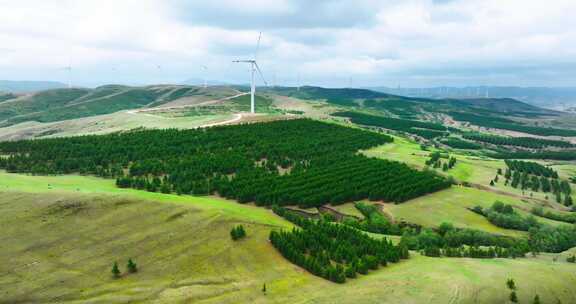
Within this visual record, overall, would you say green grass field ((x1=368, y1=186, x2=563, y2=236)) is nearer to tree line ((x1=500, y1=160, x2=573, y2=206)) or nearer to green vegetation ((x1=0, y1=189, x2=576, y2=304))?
tree line ((x1=500, y1=160, x2=573, y2=206))

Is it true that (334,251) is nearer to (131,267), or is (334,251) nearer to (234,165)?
(131,267)

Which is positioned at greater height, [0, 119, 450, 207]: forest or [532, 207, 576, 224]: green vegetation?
[0, 119, 450, 207]: forest

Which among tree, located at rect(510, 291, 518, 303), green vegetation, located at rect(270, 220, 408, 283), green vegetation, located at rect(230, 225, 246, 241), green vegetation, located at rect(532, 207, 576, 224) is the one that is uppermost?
green vegetation, located at rect(230, 225, 246, 241)

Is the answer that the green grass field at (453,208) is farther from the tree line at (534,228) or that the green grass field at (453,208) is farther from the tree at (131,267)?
the tree at (131,267)

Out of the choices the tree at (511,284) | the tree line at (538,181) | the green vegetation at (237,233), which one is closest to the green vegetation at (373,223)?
the green vegetation at (237,233)

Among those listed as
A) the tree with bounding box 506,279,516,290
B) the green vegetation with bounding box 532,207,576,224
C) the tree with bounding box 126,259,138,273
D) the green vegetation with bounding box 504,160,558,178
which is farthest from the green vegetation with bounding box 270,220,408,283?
the green vegetation with bounding box 504,160,558,178

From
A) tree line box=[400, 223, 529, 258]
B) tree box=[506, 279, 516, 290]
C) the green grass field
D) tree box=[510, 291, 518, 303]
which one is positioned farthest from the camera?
the green grass field

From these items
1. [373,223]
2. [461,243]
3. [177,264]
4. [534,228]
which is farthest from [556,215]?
[177,264]
